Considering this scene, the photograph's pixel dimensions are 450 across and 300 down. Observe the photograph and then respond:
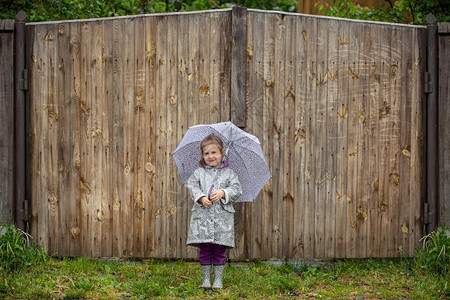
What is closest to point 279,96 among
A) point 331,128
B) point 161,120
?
point 331,128

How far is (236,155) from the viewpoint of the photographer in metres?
4.94

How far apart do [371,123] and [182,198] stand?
1.97m

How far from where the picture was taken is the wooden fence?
5516 mm

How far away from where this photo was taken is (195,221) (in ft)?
15.8

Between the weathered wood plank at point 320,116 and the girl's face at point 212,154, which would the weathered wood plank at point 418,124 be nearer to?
the weathered wood plank at point 320,116

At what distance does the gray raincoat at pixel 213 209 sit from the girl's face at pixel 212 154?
100 millimetres

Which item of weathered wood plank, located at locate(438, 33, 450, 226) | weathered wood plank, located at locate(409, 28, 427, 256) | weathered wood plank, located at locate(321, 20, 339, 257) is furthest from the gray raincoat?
weathered wood plank, located at locate(438, 33, 450, 226)

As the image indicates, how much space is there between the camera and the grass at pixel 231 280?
475 centimetres

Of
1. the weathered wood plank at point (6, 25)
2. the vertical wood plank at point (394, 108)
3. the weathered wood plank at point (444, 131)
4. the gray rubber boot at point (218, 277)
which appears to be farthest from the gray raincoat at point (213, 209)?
the weathered wood plank at point (6, 25)

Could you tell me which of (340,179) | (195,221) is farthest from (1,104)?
(340,179)

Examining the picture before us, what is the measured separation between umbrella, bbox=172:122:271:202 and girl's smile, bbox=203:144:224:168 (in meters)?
0.14

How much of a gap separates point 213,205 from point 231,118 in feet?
3.36

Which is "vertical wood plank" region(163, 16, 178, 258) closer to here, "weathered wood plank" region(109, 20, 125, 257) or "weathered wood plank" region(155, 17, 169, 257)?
"weathered wood plank" region(155, 17, 169, 257)

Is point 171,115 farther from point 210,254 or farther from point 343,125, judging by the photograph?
point 343,125
